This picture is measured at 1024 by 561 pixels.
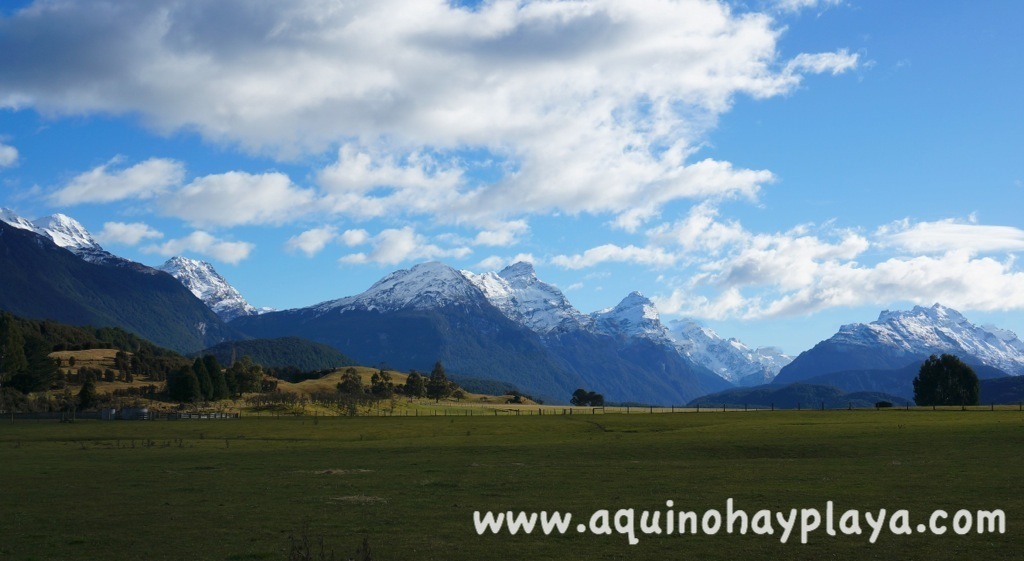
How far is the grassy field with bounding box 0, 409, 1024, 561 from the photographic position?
30453 mm

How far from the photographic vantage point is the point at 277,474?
183 ft

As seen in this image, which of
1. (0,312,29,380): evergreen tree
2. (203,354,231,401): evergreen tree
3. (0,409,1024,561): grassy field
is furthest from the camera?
(0,312,29,380): evergreen tree

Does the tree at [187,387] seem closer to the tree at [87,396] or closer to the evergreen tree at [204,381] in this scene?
the evergreen tree at [204,381]

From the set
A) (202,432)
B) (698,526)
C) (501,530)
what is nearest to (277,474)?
(501,530)

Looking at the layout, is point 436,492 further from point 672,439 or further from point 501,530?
point 672,439

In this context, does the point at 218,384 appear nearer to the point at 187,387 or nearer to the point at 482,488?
the point at 187,387

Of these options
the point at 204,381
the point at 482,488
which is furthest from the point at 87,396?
the point at 482,488

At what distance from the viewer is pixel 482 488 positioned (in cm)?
4634

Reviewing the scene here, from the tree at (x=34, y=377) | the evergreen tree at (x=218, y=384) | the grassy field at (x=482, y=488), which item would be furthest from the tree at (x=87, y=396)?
the grassy field at (x=482, y=488)

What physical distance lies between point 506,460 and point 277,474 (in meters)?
17.7

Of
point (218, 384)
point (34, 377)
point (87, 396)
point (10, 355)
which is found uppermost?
point (10, 355)

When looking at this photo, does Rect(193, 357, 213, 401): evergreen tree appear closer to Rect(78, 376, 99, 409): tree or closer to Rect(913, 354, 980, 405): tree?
Rect(78, 376, 99, 409): tree

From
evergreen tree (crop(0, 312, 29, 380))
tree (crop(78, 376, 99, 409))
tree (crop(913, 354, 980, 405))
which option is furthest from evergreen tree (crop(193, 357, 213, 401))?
tree (crop(913, 354, 980, 405))

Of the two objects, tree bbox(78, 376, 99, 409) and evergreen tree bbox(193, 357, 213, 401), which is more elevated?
evergreen tree bbox(193, 357, 213, 401)
